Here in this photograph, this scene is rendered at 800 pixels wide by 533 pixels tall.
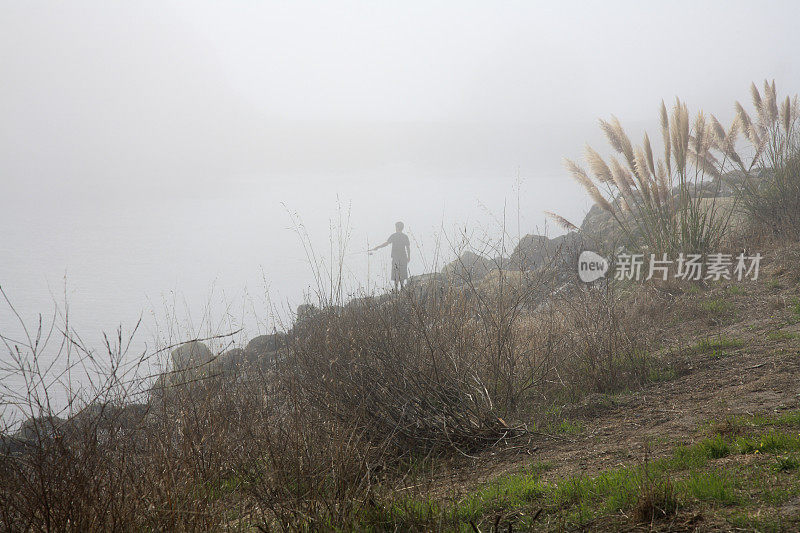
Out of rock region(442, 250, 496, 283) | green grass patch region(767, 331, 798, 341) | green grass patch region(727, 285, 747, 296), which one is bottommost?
green grass patch region(767, 331, 798, 341)

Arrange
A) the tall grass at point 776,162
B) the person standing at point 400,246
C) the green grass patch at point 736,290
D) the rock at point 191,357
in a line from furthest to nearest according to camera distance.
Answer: the person standing at point 400,246, the tall grass at point 776,162, the green grass patch at point 736,290, the rock at point 191,357

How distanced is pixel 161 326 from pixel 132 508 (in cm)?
468

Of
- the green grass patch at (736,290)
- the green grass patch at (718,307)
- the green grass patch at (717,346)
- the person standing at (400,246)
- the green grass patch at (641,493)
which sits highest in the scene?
the person standing at (400,246)

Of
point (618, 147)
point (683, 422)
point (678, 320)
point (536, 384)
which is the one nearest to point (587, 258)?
point (618, 147)

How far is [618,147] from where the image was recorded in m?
7.55

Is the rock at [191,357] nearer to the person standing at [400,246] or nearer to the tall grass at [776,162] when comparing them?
the person standing at [400,246]

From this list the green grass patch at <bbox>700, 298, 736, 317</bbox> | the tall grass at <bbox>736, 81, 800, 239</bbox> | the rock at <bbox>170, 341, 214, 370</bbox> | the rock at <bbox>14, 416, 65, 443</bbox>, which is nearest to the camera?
the rock at <bbox>14, 416, 65, 443</bbox>

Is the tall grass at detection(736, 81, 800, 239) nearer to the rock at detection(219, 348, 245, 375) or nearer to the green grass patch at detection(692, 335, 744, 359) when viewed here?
the green grass patch at detection(692, 335, 744, 359)

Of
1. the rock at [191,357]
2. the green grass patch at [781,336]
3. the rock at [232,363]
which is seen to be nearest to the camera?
the rock at [191,357]

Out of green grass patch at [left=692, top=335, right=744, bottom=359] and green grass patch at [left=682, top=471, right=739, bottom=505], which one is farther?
green grass patch at [left=692, top=335, right=744, bottom=359]

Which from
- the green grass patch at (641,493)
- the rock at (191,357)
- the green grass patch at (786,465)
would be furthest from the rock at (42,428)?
the green grass patch at (786,465)

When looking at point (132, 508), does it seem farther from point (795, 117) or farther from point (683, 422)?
point (795, 117)

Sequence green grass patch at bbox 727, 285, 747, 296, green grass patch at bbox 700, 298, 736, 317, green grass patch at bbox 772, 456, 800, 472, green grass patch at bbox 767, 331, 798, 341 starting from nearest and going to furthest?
green grass patch at bbox 772, 456, 800, 472, green grass patch at bbox 767, 331, 798, 341, green grass patch at bbox 700, 298, 736, 317, green grass patch at bbox 727, 285, 747, 296

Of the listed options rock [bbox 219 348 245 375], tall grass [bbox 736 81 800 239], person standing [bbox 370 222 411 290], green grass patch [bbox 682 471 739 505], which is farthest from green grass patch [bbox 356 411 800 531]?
person standing [bbox 370 222 411 290]
